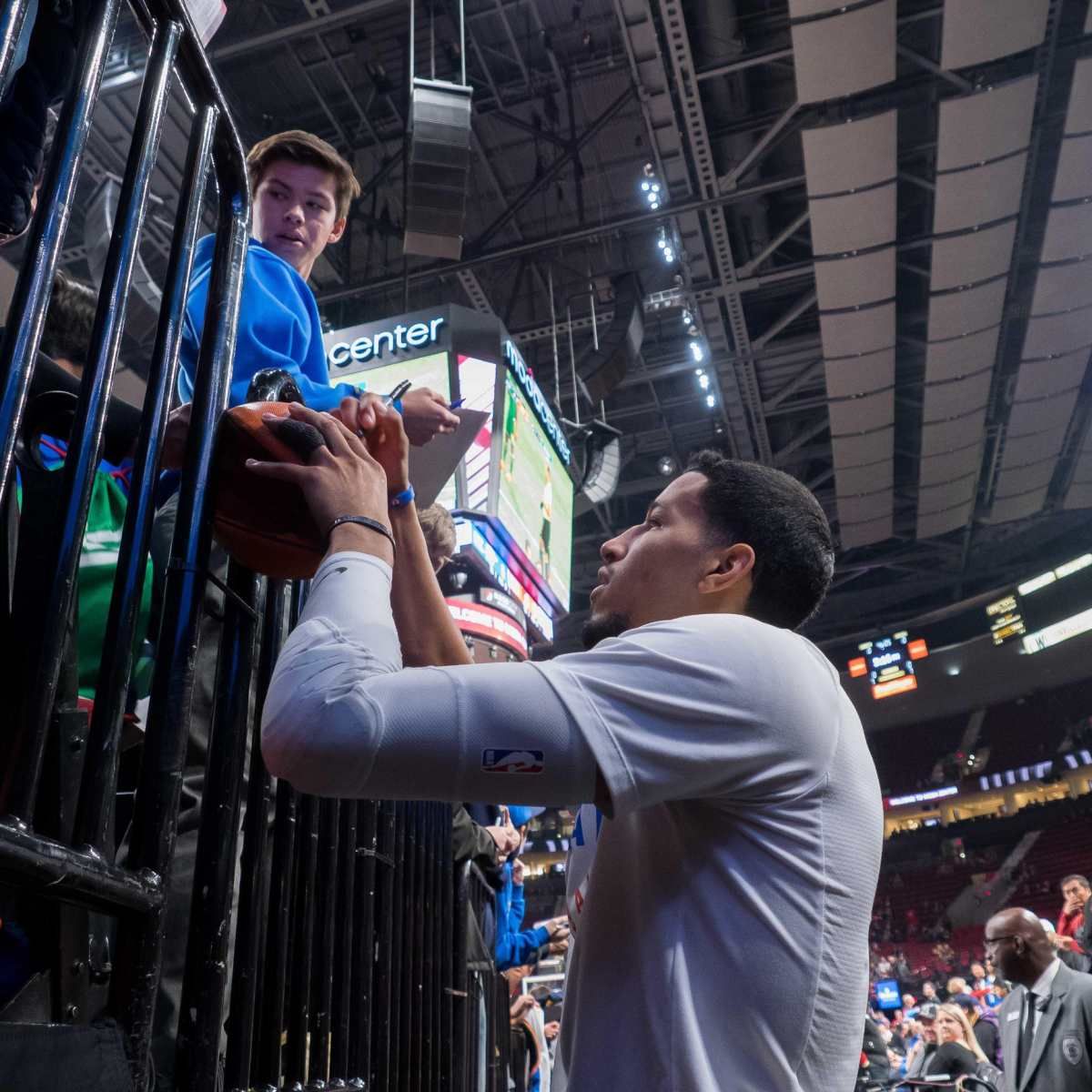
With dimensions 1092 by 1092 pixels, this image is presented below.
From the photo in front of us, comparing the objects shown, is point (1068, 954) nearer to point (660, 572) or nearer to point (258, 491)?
point (660, 572)

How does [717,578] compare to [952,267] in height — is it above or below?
below

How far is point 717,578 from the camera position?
1414 mm

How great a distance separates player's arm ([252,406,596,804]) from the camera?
3.07ft

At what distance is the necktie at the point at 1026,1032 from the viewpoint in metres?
4.80

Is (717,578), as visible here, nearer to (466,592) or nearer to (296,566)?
(296,566)

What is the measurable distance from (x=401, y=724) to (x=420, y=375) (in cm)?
582

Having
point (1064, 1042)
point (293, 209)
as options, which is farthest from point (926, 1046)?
point (293, 209)

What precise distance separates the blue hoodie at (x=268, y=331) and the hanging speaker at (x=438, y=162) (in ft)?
13.6

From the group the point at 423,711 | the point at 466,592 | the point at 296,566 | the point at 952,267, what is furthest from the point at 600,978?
the point at 952,267

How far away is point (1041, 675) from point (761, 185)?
20.2 meters

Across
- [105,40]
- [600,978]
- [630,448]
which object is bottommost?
[600,978]

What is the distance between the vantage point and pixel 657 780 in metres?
1.00

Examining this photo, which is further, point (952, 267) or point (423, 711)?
point (952, 267)

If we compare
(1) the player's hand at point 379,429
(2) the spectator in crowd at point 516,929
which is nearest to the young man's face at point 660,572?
(1) the player's hand at point 379,429
